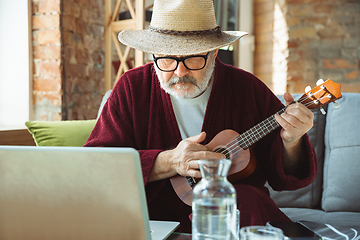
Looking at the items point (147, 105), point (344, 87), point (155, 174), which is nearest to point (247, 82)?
point (147, 105)

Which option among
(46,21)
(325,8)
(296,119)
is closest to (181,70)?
(296,119)

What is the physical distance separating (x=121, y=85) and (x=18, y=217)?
869 millimetres

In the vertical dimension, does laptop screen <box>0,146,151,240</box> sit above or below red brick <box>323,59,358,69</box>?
below

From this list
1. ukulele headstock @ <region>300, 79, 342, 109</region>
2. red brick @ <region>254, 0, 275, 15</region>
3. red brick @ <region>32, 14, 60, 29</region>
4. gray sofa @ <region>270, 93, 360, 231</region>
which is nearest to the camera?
ukulele headstock @ <region>300, 79, 342, 109</region>

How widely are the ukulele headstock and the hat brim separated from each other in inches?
13.4

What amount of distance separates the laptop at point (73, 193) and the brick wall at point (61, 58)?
175cm

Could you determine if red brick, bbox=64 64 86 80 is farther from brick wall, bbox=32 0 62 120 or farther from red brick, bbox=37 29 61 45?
red brick, bbox=37 29 61 45

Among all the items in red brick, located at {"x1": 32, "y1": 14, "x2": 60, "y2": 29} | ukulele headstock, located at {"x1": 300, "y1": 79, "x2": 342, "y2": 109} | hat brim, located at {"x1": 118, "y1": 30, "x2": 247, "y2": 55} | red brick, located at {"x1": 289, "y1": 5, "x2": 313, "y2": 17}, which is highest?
red brick, located at {"x1": 289, "y1": 5, "x2": 313, "y2": 17}

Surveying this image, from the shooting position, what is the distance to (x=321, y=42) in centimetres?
329

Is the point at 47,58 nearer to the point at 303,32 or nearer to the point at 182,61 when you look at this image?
the point at 182,61

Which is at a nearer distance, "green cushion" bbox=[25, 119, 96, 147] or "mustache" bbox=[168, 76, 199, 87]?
"mustache" bbox=[168, 76, 199, 87]

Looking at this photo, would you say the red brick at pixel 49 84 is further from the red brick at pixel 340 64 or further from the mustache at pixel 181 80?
the red brick at pixel 340 64

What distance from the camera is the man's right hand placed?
1.12 meters

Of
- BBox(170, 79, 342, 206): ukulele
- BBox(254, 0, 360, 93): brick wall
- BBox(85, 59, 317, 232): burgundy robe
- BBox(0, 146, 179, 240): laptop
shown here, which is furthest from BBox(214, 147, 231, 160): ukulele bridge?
BBox(254, 0, 360, 93): brick wall
